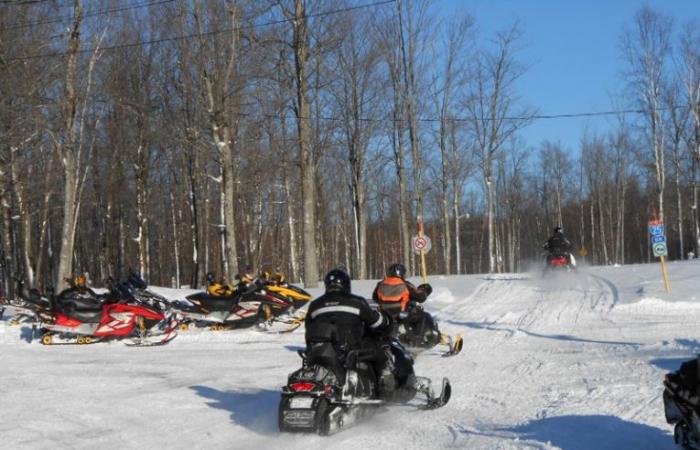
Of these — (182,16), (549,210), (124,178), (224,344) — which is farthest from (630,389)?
(549,210)

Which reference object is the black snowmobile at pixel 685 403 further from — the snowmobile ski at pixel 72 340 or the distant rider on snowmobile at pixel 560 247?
the distant rider on snowmobile at pixel 560 247

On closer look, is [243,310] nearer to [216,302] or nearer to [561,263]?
[216,302]

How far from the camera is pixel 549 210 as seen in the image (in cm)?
8012

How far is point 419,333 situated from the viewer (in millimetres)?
12375

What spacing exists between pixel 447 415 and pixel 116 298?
1054 cm

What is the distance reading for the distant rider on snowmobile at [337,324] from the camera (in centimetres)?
763

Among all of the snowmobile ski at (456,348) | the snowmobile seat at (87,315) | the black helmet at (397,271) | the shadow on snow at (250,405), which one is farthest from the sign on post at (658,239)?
the snowmobile seat at (87,315)

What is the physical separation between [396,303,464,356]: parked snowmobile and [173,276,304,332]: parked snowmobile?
5.03 m

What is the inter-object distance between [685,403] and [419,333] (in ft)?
22.7

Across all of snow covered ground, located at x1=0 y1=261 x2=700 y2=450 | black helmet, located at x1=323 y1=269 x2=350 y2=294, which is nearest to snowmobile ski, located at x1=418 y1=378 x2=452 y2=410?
snow covered ground, located at x1=0 y1=261 x2=700 y2=450

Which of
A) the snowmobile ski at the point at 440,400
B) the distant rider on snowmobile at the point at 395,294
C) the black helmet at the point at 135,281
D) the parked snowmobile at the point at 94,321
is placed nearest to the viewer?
the snowmobile ski at the point at 440,400

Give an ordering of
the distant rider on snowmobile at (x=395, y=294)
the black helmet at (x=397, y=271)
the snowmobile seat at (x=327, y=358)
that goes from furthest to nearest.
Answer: the black helmet at (x=397, y=271) → the distant rider on snowmobile at (x=395, y=294) → the snowmobile seat at (x=327, y=358)

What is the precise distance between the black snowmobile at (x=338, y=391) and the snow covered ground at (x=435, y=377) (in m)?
0.16

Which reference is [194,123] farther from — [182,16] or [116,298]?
[116,298]
